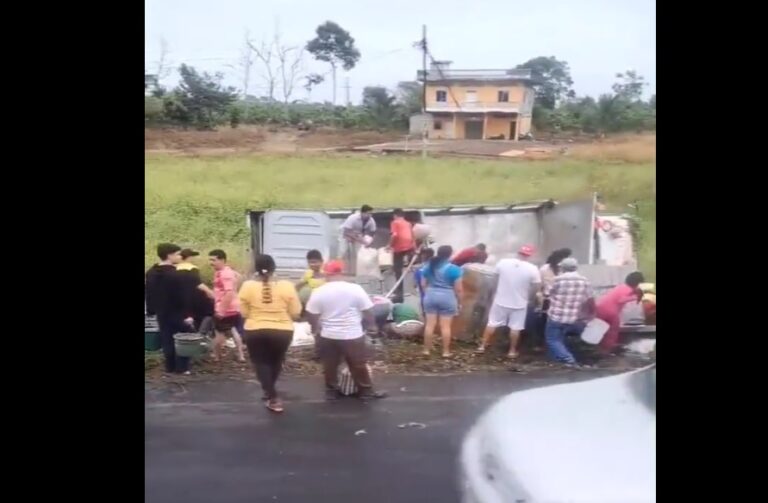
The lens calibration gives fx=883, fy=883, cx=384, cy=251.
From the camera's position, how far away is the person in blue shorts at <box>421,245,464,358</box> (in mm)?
3072

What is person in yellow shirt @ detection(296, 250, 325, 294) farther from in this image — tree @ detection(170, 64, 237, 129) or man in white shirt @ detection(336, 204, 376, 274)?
tree @ detection(170, 64, 237, 129)

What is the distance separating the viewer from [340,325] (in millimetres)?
3062

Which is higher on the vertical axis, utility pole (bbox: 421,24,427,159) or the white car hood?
utility pole (bbox: 421,24,427,159)

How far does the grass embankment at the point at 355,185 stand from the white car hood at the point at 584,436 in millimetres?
474

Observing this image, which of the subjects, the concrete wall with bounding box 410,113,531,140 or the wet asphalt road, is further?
the concrete wall with bounding box 410,113,531,140

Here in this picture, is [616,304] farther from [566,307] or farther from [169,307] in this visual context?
[169,307]

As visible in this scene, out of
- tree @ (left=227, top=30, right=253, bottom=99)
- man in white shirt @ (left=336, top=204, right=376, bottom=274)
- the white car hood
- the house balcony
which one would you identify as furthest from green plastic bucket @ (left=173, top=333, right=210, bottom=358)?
the house balcony

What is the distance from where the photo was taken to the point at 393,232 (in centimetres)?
310

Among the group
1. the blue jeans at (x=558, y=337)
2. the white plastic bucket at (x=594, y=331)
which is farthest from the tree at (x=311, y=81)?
the white plastic bucket at (x=594, y=331)

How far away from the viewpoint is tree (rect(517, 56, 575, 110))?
3072 millimetres

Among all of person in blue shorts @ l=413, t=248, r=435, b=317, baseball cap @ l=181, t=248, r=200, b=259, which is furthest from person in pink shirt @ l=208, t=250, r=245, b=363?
person in blue shorts @ l=413, t=248, r=435, b=317

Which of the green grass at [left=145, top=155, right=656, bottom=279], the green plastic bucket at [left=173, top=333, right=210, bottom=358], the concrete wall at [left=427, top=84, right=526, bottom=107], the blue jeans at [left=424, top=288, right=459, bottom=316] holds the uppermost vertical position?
the concrete wall at [left=427, top=84, right=526, bottom=107]
